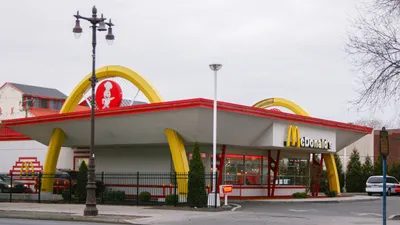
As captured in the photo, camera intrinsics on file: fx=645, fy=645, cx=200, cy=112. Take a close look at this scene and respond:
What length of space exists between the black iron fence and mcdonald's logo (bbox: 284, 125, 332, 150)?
521cm

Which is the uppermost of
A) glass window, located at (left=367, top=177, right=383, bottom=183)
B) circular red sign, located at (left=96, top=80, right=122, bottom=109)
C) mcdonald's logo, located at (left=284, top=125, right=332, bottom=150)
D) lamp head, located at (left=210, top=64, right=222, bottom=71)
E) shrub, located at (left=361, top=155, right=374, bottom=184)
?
lamp head, located at (left=210, top=64, right=222, bottom=71)

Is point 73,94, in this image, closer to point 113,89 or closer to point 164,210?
point 113,89

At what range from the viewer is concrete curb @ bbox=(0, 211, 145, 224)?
23.8m

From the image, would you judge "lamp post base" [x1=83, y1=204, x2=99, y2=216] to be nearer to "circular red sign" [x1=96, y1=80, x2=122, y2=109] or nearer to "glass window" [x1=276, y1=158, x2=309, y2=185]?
"circular red sign" [x1=96, y1=80, x2=122, y2=109]

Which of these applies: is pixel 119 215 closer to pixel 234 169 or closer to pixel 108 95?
pixel 108 95

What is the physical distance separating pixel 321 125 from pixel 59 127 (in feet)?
51.3

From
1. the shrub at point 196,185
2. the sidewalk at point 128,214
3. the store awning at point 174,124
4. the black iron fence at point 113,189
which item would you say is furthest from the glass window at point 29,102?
the shrub at point 196,185

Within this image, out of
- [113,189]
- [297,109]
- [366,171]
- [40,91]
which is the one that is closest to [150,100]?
[113,189]

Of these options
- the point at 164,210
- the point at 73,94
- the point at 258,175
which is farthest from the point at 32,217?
the point at 258,175

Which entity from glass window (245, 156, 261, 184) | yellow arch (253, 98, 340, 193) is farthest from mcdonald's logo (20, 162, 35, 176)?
yellow arch (253, 98, 340, 193)

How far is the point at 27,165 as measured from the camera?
4572 cm

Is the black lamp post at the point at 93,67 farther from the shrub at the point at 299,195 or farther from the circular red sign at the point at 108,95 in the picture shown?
A: the shrub at the point at 299,195

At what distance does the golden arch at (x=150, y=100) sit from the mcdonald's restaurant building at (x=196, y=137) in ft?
0.16

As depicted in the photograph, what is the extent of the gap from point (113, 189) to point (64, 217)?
1346 cm
